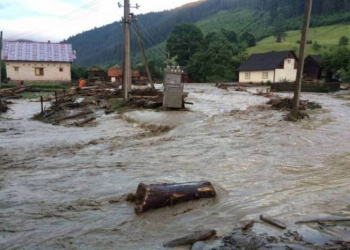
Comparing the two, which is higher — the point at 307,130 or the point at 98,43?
the point at 98,43

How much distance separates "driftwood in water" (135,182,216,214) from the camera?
582cm

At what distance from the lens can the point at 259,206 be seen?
19.7ft

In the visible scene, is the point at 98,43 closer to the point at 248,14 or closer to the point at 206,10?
the point at 206,10

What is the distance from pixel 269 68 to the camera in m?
58.6

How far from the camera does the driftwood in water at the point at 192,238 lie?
466cm

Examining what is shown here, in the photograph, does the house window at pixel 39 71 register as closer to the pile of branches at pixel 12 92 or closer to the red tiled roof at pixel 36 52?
the red tiled roof at pixel 36 52

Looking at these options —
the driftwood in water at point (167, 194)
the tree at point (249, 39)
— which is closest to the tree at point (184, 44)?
the tree at point (249, 39)

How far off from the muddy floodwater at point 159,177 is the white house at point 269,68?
44893 mm

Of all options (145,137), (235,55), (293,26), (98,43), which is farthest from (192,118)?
(98,43)

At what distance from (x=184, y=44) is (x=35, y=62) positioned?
35.9 meters

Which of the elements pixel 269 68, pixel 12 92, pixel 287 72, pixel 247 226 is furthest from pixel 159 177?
pixel 287 72

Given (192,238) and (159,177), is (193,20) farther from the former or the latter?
(192,238)

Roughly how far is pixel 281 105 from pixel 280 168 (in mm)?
12912

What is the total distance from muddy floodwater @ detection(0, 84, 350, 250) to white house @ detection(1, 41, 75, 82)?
3986 cm
